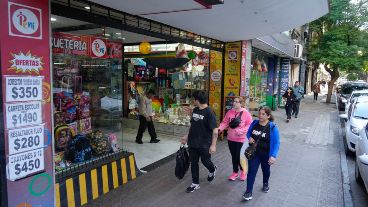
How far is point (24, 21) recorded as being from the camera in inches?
135

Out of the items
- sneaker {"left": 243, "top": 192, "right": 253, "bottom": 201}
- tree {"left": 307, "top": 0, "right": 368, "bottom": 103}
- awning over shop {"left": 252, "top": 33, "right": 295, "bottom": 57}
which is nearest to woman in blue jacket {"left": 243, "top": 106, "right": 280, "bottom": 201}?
sneaker {"left": 243, "top": 192, "right": 253, "bottom": 201}

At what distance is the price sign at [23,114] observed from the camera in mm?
3342

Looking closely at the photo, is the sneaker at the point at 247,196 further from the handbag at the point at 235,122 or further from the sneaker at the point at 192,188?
the handbag at the point at 235,122

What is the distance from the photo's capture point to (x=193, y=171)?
5.30 meters

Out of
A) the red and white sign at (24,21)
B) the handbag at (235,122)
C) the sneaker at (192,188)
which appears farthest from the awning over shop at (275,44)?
the red and white sign at (24,21)

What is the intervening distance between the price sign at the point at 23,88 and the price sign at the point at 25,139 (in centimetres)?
37

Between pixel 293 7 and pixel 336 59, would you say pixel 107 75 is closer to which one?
pixel 293 7

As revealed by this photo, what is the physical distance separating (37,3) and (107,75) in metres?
2.69

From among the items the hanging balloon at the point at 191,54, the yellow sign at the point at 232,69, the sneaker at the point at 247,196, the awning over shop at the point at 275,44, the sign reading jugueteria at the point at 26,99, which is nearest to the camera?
the sign reading jugueteria at the point at 26,99

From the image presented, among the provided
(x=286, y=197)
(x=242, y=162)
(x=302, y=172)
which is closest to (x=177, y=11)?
(x=242, y=162)

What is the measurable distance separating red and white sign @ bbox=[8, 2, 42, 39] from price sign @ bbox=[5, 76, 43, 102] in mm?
496

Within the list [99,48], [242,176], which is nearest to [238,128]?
[242,176]

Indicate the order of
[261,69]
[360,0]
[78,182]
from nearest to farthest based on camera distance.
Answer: [78,182] → [261,69] → [360,0]

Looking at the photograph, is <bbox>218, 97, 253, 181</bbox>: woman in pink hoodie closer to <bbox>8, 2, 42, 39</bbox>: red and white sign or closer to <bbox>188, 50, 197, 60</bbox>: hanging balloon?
<bbox>8, 2, 42, 39</bbox>: red and white sign
